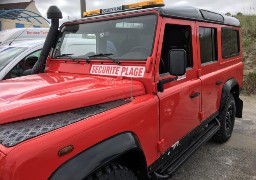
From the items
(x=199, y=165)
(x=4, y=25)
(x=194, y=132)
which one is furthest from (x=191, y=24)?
(x=4, y=25)

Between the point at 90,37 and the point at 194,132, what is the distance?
1757 mm

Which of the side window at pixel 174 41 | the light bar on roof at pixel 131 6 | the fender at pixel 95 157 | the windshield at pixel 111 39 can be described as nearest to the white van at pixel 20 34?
the windshield at pixel 111 39

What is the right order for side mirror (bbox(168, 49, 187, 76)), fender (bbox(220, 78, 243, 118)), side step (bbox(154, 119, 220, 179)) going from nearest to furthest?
side mirror (bbox(168, 49, 187, 76)), side step (bbox(154, 119, 220, 179)), fender (bbox(220, 78, 243, 118))

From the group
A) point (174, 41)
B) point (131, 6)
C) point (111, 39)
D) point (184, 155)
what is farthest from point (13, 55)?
point (184, 155)

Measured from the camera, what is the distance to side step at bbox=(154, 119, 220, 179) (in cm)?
291

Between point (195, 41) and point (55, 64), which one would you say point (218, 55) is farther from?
point (55, 64)

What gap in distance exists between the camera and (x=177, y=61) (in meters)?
A: 2.69

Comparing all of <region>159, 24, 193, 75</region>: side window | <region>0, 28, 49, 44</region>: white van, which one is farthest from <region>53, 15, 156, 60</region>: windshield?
<region>0, 28, 49, 44</region>: white van

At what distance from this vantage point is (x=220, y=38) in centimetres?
443

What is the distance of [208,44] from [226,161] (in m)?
1.75

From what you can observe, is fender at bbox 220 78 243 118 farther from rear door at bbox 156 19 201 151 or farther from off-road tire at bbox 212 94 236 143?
rear door at bbox 156 19 201 151

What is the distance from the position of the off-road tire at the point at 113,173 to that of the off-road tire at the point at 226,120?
2760 mm

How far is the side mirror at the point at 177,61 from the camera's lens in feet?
8.73

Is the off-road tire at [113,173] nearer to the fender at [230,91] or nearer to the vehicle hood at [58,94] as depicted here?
the vehicle hood at [58,94]
